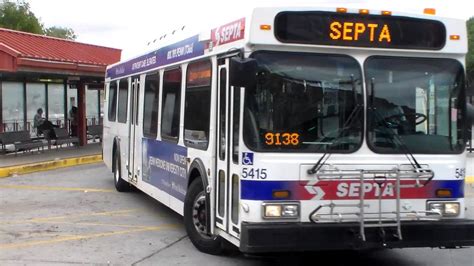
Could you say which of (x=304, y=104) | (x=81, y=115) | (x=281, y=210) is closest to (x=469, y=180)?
(x=304, y=104)

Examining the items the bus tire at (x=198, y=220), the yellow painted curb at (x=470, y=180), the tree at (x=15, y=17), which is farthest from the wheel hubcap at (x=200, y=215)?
the tree at (x=15, y=17)

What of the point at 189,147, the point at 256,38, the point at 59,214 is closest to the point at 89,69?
the point at 59,214

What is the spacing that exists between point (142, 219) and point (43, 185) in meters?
4.99

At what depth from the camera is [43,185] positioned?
45.0ft

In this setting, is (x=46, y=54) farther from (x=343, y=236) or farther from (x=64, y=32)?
(x=64, y=32)

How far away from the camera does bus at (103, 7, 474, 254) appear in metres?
5.66

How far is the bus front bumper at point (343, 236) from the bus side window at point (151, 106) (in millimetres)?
4094

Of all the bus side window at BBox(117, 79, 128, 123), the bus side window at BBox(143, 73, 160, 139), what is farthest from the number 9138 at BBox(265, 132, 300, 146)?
the bus side window at BBox(117, 79, 128, 123)

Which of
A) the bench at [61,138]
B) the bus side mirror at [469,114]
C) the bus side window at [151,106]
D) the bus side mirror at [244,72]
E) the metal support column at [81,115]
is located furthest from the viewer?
the metal support column at [81,115]

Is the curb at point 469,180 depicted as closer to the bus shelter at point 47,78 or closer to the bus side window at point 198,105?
the bus side window at point 198,105

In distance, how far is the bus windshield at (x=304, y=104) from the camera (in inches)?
225

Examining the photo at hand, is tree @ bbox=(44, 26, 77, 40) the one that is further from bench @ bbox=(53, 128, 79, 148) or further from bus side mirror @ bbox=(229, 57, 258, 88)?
bus side mirror @ bbox=(229, 57, 258, 88)

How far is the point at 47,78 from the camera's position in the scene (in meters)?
23.0

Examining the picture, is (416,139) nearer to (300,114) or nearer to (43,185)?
(300,114)
